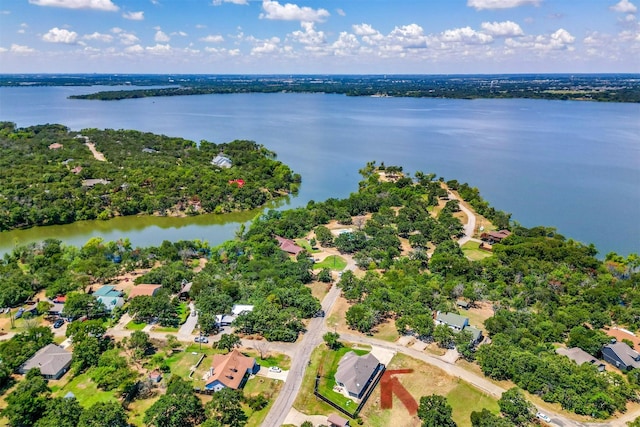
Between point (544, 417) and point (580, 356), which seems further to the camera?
point (580, 356)

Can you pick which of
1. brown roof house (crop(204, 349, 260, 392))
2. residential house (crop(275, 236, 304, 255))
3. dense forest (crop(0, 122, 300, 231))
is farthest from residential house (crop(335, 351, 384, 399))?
dense forest (crop(0, 122, 300, 231))

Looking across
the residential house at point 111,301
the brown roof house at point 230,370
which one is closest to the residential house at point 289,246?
the residential house at point 111,301

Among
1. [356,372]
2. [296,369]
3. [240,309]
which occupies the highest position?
[240,309]

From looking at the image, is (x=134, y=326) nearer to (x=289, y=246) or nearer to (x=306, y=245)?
(x=289, y=246)

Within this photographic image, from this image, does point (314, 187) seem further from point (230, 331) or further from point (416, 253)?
point (230, 331)

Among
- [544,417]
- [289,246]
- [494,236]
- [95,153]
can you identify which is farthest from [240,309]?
[95,153]

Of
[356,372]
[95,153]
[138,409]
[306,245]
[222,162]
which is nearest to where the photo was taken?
[138,409]
